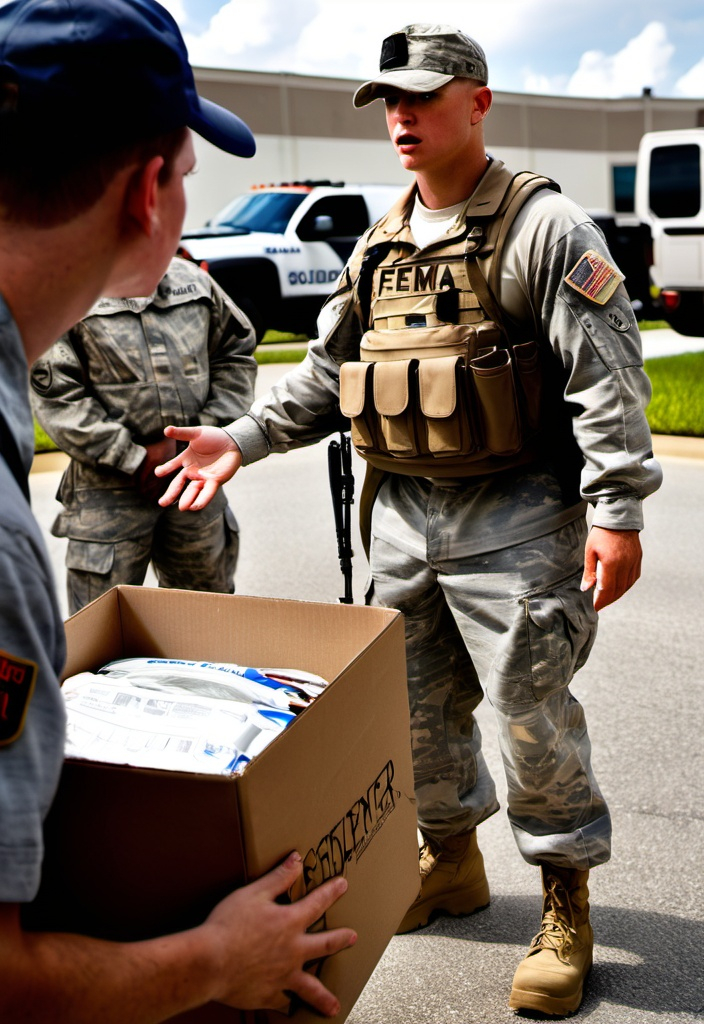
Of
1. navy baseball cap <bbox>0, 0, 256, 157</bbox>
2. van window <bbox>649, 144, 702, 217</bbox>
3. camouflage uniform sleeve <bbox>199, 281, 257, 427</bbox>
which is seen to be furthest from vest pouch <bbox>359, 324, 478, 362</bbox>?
van window <bbox>649, 144, 702, 217</bbox>

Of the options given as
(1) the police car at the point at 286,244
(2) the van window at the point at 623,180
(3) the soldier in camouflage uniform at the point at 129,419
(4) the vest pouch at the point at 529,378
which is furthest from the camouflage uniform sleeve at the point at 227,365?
(2) the van window at the point at 623,180

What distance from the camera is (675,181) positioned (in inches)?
607

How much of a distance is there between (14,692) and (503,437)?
152cm

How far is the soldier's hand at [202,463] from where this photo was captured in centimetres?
239

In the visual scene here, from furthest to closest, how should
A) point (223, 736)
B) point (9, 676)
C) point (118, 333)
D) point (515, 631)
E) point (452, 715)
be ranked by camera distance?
point (118, 333) < point (452, 715) < point (515, 631) < point (223, 736) < point (9, 676)

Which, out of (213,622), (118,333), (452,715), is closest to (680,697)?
(452,715)

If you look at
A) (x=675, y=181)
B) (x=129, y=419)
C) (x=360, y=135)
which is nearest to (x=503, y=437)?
(x=129, y=419)

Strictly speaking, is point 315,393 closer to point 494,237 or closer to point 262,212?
point 494,237

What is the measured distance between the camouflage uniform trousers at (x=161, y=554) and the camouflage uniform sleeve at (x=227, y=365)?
1.18 feet

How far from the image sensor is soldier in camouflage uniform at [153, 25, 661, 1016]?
7.25ft

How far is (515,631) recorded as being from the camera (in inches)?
91.4

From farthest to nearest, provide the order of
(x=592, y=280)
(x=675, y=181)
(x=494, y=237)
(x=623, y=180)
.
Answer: (x=623, y=180)
(x=675, y=181)
(x=494, y=237)
(x=592, y=280)

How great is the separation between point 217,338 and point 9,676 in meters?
3.05

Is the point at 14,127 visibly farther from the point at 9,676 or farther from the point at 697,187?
the point at 697,187
